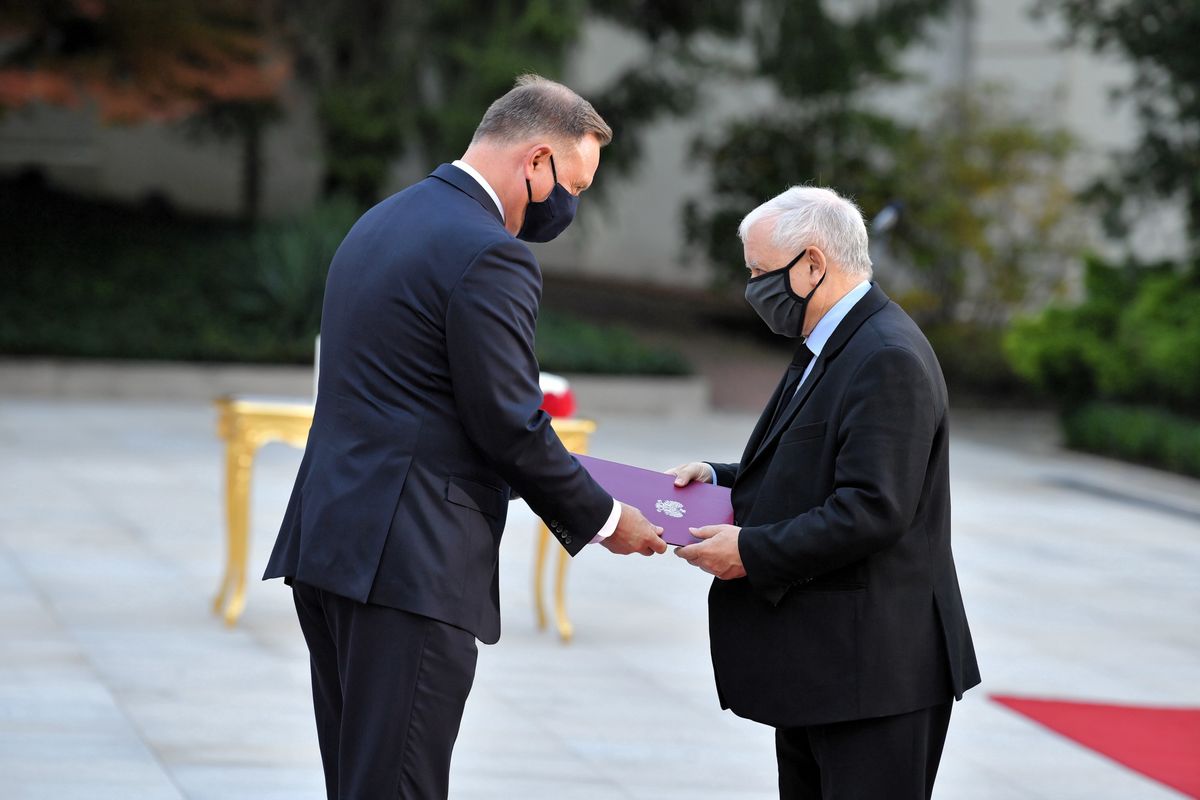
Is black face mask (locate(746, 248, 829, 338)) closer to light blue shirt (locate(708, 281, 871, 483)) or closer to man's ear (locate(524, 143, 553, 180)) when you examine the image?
light blue shirt (locate(708, 281, 871, 483))

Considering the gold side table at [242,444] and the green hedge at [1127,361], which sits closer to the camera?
the gold side table at [242,444]

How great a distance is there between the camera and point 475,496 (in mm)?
3375

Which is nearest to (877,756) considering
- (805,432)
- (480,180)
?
(805,432)

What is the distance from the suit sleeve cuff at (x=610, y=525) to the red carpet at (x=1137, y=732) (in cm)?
286

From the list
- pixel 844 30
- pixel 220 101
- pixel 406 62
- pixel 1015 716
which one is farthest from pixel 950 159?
pixel 1015 716

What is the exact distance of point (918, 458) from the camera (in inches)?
129

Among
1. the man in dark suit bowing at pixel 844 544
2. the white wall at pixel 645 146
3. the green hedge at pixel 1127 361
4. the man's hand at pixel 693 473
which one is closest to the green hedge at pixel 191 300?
the white wall at pixel 645 146

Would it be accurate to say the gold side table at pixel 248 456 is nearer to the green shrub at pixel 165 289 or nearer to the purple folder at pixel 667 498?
the purple folder at pixel 667 498

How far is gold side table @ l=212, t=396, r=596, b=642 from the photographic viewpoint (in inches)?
272

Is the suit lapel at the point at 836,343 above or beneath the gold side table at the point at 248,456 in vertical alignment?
above

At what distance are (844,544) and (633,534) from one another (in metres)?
0.53

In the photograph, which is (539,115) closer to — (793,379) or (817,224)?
(817,224)

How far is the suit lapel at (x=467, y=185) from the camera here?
3463mm

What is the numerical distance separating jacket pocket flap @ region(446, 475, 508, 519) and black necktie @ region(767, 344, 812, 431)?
62 cm
